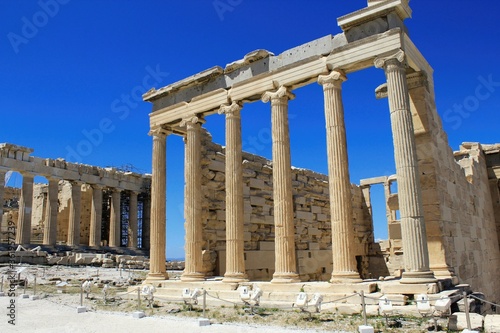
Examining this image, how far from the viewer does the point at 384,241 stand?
1056 inches

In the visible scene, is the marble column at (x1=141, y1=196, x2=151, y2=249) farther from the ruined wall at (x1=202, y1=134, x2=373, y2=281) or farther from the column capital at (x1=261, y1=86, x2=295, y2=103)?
the column capital at (x1=261, y1=86, x2=295, y2=103)

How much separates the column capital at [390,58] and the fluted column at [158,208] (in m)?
9.37

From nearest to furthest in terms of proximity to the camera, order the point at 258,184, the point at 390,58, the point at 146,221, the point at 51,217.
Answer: the point at 390,58 < the point at 258,184 < the point at 51,217 < the point at 146,221

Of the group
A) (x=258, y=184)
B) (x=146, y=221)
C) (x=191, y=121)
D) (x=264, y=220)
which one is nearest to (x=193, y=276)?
(x=264, y=220)

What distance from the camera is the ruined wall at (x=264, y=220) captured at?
19.0 metres

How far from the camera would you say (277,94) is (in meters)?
15.4

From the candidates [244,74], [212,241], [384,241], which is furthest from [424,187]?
[384,241]

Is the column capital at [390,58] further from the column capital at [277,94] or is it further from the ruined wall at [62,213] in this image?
the ruined wall at [62,213]

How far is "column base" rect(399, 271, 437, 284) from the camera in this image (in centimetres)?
1152

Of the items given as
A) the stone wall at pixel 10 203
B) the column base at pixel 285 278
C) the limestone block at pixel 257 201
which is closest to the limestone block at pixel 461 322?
the column base at pixel 285 278

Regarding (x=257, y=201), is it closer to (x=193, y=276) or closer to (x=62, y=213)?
(x=193, y=276)

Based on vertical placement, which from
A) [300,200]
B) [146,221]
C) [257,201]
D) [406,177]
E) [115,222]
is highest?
[146,221]

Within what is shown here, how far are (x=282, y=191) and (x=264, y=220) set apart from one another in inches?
248

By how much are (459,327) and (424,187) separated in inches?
214
